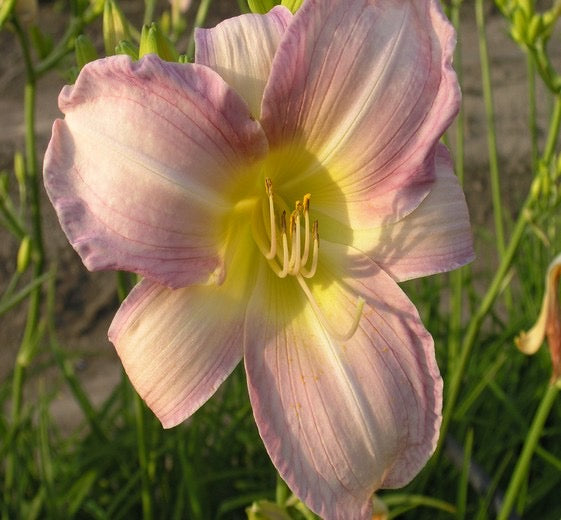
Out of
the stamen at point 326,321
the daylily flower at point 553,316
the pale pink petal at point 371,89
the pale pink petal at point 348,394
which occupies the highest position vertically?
Result: the pale pink petal at point 371,89

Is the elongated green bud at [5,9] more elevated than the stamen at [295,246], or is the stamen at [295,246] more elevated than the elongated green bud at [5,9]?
the elongated green bud at [5,9]

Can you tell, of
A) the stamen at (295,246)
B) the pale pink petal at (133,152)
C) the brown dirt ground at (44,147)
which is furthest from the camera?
the brown dirt ground at (44,147)

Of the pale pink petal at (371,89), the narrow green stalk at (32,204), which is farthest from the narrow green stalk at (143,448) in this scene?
the pale pink petal at (371,89)

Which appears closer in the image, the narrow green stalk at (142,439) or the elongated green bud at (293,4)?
the elongated green bud at (293,4)

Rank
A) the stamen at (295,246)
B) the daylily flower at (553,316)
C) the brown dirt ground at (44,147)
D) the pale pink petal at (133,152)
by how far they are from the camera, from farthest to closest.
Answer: the brown dirt ground at (44,147)
the daylily flower at (553,316)
the stamen at (295,246)
the pale pink petal at (133,152)

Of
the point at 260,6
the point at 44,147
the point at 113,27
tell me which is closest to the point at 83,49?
the point at 113,27

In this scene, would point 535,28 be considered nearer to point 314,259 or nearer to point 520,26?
point 520,26

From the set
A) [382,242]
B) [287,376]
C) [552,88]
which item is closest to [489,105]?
[552,88]

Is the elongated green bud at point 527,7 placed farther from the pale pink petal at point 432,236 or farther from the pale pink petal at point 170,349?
the pale pink petal at point 170,349
